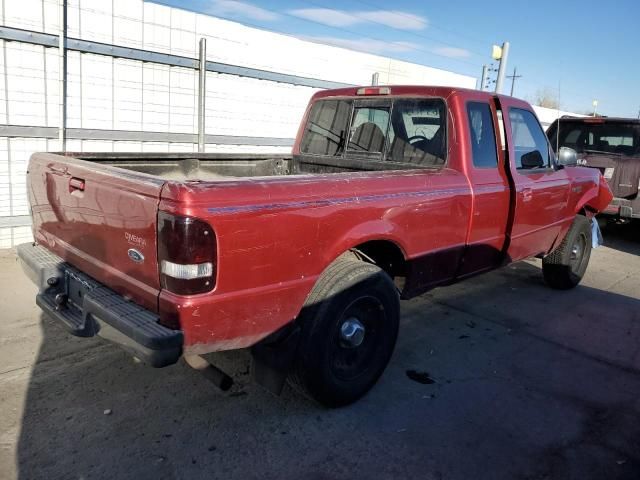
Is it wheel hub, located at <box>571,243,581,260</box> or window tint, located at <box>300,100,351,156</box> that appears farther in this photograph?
wheel hub, located at <box>571,243,581,260</box>

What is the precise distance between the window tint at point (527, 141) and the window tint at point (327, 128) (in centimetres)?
145

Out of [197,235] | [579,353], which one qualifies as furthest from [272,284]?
[579,353]

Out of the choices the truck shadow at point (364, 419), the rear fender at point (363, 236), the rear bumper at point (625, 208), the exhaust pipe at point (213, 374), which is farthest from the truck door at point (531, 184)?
the rear bumper at point (625, 208)

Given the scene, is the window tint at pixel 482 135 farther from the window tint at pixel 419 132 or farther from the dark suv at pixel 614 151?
the dark suv at pixel 614 151

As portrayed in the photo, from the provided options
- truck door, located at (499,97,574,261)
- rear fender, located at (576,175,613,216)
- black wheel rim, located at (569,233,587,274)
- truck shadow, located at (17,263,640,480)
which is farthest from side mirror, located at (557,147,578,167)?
truck shadow, located at (17,263,640,480)

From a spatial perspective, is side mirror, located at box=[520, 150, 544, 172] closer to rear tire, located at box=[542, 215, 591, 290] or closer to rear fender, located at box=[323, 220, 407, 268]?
rear tire, located at box=[542, 215, 591, 290]

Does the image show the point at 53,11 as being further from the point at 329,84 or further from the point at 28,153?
the point at 329,84

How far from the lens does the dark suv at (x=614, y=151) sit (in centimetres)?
855

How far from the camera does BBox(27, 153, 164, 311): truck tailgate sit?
2582mm

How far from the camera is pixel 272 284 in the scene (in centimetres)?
275

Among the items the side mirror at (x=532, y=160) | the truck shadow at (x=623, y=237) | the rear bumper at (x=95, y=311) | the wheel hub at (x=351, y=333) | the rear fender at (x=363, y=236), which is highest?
the side mirror at (x=532, y=160)

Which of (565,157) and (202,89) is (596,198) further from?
(202,89)

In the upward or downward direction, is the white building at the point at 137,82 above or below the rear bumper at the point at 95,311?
above

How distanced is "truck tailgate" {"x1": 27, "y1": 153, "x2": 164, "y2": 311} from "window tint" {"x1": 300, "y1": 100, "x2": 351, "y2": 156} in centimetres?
228
